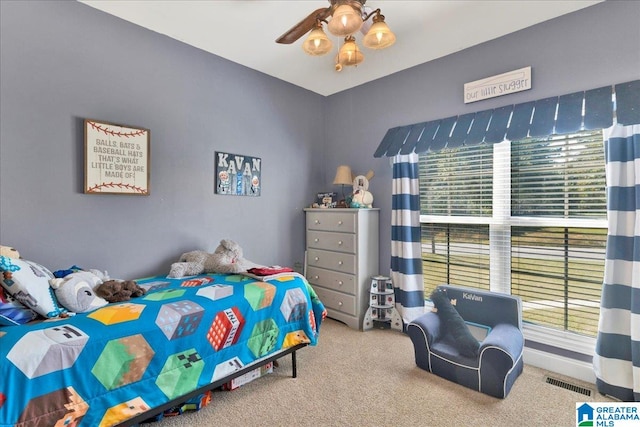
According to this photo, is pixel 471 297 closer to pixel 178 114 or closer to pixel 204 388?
pixel 204 388

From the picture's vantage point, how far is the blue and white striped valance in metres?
2.04

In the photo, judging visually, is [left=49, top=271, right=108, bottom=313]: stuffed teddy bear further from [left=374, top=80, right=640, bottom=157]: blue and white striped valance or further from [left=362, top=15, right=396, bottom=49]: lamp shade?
[left=374, top=80, right=640, bottom=157]: blue and white striped valance

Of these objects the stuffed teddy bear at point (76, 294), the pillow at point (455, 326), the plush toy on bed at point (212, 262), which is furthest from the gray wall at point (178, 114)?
the pillow at point (455, 326)

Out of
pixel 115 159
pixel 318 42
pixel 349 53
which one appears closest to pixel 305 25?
pixel 318 42

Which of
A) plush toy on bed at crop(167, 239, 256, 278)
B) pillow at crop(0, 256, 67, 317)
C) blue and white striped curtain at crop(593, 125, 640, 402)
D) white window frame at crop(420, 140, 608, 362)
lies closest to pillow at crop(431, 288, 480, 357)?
white window frame at crop(420, 140, 608, 362)

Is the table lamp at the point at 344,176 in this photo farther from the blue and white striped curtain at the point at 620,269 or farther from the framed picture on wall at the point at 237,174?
the blue and white striped curtain at the point at 620,269

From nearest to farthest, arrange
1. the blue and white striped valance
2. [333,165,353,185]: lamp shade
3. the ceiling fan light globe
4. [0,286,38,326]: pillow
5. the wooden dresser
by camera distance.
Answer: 1. [0,286,38,326]: pillow
2. the ceiling fan light globe
3. the blue and white striped valance
4. the wooden dresser
5. [333,165,353,185]: lamp shade

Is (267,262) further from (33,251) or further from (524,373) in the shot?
(524,373)

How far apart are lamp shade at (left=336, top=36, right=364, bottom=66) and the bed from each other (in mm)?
1601

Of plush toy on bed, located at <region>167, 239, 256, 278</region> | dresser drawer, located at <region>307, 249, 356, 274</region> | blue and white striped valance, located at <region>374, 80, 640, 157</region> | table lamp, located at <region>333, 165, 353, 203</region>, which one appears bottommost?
dresser drawer, located at <region>307, 249, 356, 274</region>

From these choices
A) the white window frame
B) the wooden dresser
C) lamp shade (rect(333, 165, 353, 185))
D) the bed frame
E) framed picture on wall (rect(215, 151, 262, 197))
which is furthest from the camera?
lamp shade (rect(333, 165, 353, 185))

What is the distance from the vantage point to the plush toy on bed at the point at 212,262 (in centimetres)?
249

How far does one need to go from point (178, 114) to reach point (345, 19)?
1.77 metres

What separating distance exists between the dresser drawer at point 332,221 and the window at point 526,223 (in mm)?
760
